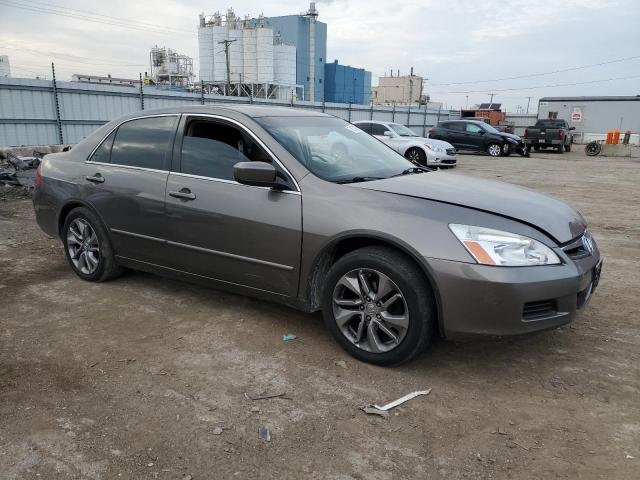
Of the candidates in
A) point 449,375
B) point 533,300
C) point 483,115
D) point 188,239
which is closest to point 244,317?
point 188,239

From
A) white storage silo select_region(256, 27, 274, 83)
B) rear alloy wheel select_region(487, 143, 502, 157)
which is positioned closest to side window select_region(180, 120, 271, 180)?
rear alloy wheel select_region(487, 143, 502, 157)

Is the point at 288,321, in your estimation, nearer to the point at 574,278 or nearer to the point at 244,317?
the point at 244,317

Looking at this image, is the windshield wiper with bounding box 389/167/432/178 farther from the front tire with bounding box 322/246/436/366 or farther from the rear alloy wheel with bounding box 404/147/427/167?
the rear alloy wheel with bounding box 404/147/427/167

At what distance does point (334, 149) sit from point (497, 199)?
130cm

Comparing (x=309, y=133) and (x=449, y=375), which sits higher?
(x=309, y=133)

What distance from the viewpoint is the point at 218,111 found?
396 cm

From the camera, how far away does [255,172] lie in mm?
3396

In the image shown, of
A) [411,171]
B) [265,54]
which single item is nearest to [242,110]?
[411,171]

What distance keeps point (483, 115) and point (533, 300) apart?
4596cm

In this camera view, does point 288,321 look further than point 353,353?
Yes

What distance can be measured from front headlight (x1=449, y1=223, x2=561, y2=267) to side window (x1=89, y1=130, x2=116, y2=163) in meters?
3.20

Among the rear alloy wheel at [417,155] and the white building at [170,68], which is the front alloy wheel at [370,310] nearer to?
the rear alloy wheel at [417,155]

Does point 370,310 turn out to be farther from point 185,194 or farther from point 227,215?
point 185,194

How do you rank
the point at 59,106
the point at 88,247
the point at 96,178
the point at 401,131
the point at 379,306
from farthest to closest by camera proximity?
the point at 401,131
the point at 59,106
the point at 88,247
the point at 96,178
the point at 379,306
